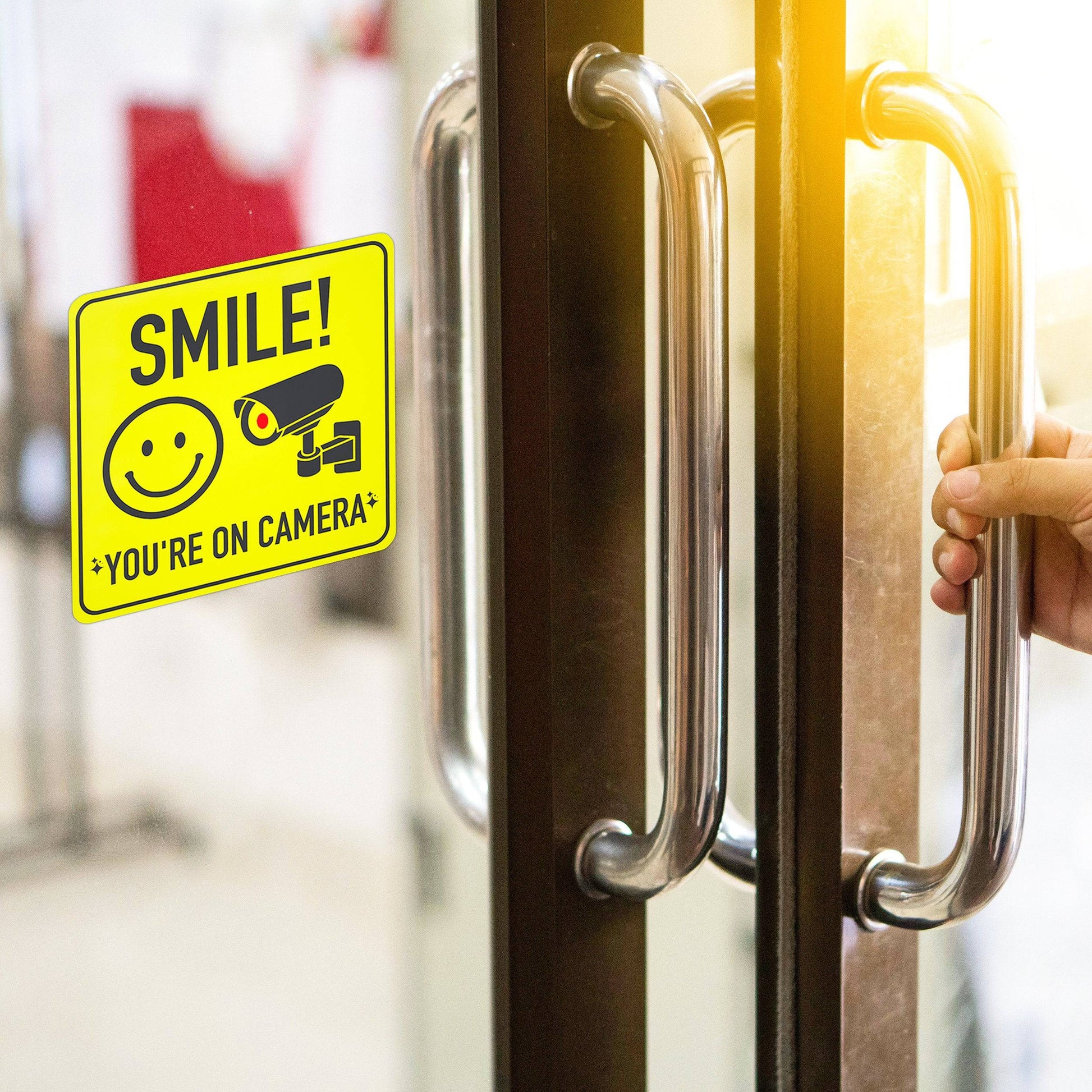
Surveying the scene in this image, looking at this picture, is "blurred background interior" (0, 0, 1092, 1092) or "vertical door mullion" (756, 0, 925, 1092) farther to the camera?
"vertical door mullion" (756, 0, 925, 1092)

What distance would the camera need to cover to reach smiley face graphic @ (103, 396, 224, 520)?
0.61 metres

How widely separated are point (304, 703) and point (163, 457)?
0.53 ft

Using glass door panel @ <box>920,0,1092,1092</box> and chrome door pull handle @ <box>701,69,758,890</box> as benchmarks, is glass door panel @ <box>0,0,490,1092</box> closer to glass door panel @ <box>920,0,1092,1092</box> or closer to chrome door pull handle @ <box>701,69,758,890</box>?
chrome door pull handle @ <box>701,69,758,890</box>

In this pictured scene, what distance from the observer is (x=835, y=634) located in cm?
73

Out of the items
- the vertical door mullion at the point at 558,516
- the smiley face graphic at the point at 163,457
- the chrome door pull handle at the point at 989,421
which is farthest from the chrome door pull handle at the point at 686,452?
the smiley face graphic at the point at 163,457

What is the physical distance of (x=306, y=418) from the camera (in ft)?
2.19

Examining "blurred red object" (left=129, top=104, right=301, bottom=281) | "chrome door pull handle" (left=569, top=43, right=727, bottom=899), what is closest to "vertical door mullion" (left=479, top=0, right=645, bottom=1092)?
"chrome door pull handle" (left=569, top=43, right=727, bottom=899)

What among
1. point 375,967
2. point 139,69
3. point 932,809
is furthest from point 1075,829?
point 139,69

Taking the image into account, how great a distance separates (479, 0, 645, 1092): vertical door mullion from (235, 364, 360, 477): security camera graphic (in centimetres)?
8

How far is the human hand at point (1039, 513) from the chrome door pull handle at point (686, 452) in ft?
0.46

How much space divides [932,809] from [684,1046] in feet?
0.76

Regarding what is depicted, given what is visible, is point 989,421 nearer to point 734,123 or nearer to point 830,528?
point 830,528

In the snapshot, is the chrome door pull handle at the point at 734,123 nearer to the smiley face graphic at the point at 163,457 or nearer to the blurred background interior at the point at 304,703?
the blurred background interior at the point at 304,703

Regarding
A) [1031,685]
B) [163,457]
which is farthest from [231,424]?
[1031,685]
